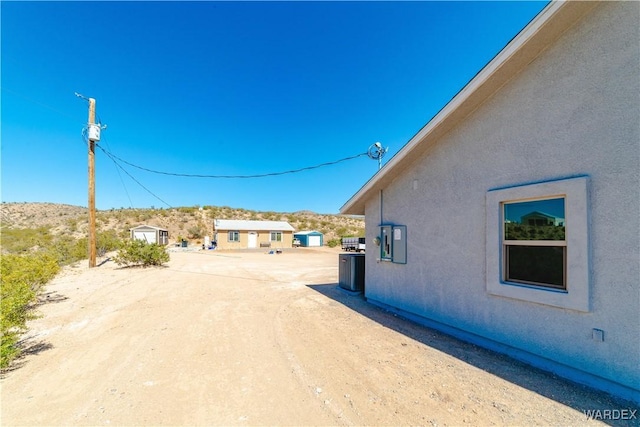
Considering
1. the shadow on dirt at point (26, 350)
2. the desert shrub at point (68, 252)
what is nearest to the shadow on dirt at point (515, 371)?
the shadow on dirt at point (26, 350)

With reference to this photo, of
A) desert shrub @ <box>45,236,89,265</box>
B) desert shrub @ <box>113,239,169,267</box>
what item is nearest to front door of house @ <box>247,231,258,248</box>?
desert shrub @ <box>45,236,89,265</box>

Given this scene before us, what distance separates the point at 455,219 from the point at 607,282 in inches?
87.1

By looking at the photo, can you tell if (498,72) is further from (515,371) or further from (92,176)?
(92,176)

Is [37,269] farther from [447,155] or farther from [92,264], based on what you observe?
[447,155]

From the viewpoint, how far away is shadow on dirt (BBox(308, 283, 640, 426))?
301 cm

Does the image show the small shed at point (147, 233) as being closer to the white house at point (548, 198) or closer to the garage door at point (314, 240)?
the garage door at point (314, 240)

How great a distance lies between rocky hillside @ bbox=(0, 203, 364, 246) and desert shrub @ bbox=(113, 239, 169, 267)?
2613 cm

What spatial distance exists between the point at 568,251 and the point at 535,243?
1.71ft

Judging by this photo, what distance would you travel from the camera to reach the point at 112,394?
328 cm

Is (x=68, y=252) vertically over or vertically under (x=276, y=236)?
over

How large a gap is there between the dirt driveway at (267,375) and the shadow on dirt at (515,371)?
2 centimetres

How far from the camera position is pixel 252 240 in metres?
34.7

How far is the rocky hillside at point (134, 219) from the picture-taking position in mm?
37578

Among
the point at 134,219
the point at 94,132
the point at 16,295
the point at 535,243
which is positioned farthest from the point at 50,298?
the point at 134,219
